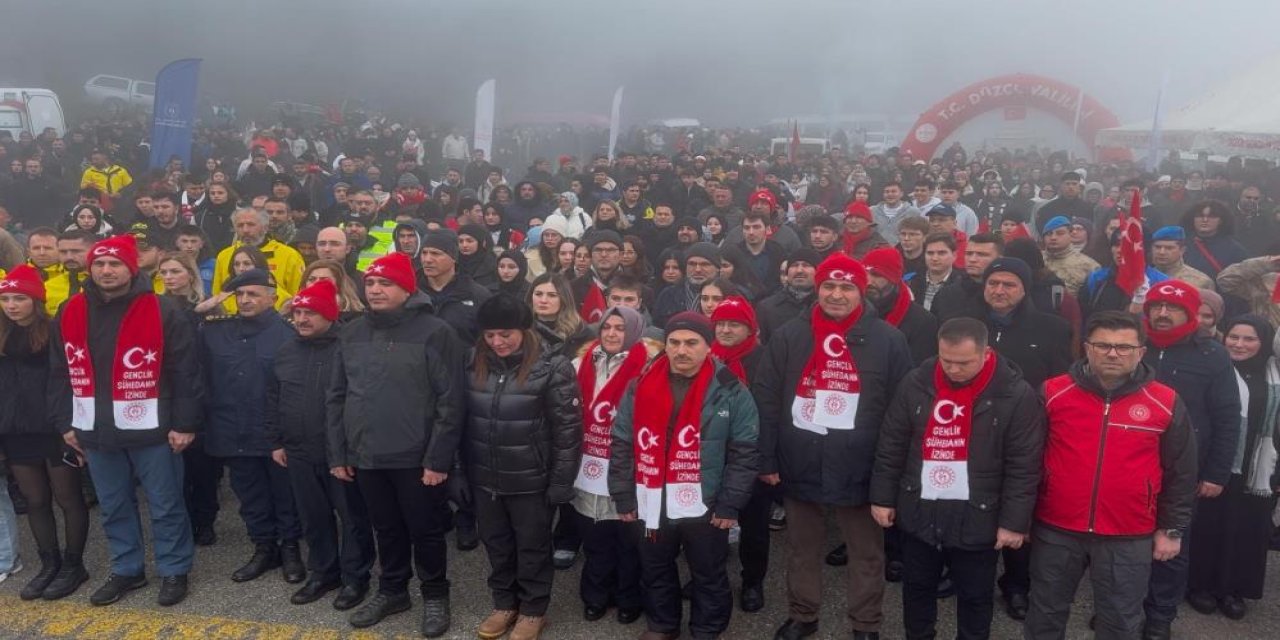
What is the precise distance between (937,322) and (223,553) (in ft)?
15.0

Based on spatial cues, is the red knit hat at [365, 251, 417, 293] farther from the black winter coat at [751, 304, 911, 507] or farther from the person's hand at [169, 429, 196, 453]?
the black winter coat at [751, 304, 911, 507]

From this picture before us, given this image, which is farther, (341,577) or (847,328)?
(341,577)

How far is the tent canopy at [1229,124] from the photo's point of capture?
1741 centimetres

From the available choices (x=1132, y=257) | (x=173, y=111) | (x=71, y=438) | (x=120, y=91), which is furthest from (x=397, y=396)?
(x=120, y=91)

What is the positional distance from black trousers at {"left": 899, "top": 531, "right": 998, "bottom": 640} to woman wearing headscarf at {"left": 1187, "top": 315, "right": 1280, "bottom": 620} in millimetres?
1581

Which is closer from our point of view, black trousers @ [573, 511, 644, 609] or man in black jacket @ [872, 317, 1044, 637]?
man in black jacket @ [872, 317, 1044, 637]

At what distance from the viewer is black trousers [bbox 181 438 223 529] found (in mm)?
5289

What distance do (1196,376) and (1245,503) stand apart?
1.01 meters

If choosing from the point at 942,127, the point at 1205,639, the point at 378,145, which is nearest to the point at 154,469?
the point at 1205,639

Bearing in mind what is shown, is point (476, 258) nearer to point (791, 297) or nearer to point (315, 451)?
point (315, 451)

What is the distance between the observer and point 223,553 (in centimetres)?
517

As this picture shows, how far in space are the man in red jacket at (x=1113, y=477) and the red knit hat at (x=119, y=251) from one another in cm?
468

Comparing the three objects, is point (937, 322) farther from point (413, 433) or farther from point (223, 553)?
point (223, 553)

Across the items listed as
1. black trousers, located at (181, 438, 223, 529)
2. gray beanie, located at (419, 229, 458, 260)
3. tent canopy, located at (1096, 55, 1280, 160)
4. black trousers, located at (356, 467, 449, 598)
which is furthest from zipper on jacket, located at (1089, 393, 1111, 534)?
tent canopy, located at (1096, 55, 1280, 160)
